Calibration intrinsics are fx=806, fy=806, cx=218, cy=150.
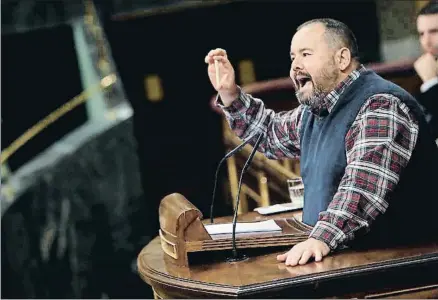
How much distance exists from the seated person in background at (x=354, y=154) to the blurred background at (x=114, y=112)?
228 cm

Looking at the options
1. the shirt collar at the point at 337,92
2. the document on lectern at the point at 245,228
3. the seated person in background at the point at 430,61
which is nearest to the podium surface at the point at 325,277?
the document on lectern at the point at 245,228

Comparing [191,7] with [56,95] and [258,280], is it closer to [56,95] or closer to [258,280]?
[56,95]

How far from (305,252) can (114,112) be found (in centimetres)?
381

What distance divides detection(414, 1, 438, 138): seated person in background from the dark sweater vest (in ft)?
3.23

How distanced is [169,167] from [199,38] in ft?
3.41

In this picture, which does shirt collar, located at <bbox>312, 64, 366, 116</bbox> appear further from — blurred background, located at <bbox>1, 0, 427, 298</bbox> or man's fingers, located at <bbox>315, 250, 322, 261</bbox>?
blurred background, located at <bbox>1, 0, 427, 298</bbox>

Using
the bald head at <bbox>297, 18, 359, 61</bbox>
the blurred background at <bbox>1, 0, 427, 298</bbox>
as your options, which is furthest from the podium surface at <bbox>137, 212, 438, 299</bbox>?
the blurred background at <bbox>1, 0, 427, 298</bbox>

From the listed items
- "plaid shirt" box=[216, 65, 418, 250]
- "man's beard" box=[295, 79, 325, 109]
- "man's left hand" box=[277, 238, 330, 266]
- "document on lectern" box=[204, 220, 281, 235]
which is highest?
"man's beard" box=[295, 79, 325, 109]

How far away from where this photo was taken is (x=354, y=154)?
79.7 inches

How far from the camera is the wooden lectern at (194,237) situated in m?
2.02

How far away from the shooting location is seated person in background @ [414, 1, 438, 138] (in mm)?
3020

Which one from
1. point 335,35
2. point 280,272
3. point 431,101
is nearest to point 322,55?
point 335,35

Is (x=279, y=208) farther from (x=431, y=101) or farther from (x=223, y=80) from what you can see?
(x=431, y=101)

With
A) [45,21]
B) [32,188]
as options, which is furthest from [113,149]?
[45,21]
